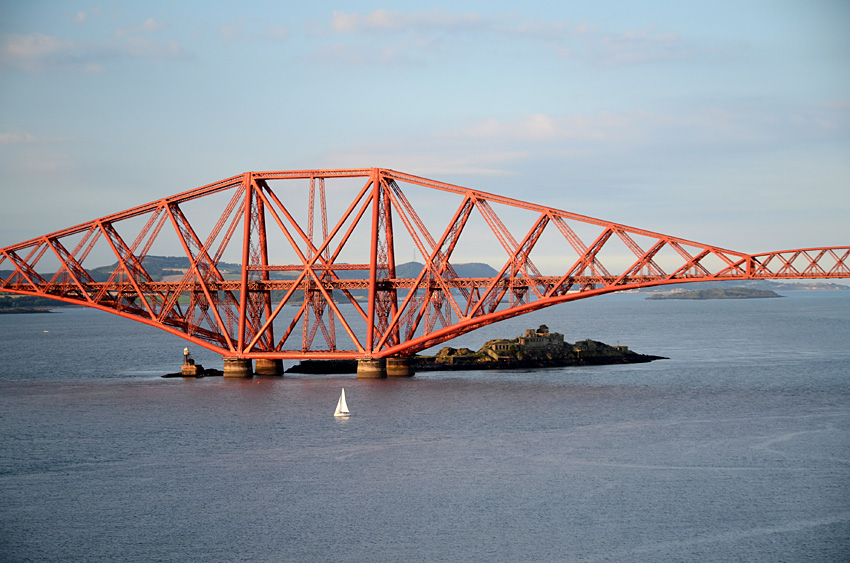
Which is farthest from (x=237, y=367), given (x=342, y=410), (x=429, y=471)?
(x=429, y=471)

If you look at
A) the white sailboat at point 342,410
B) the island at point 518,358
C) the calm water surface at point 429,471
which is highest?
the island at point 518,358

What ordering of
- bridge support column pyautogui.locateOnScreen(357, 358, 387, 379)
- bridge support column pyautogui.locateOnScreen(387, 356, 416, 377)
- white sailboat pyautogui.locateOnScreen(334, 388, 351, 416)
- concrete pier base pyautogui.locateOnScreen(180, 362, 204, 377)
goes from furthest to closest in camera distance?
concrete pier base pyautogui.locateOnScreen(180, 362, 204, 377)
bridge support column pyautogui.locateOnScreen(387, 356, 416, 377)
bridge support column pyautogui.locateOnScreen(357, 358, 387, 379)
white sailboat pyautogui.locateOnScreen(334, 388, 351, 416)

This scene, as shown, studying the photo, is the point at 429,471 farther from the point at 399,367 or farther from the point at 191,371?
the point at 191,371

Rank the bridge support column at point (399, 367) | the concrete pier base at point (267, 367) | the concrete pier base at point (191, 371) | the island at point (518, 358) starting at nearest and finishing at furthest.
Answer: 1. the bridge support column at point (399, 367)
2. the concrete pier base at point (267, 367)
3. the concrete pier base at point (191, 371)
4. the island at point (518, 358)

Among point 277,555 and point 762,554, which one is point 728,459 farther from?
point 277,555

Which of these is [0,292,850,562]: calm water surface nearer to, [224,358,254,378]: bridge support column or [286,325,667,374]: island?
[224,358,254,378]: bridge support column

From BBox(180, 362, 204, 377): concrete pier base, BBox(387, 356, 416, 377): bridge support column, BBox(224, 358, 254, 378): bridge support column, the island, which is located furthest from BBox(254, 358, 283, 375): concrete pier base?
BBox(387, 356, 416, 377): bridge support column

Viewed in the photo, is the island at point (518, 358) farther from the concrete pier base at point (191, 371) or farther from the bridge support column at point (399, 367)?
the concrete pier base at point (191, 371)

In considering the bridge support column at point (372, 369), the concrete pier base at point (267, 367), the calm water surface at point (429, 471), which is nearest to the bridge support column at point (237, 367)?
the calm water surface at point (429, 471)
